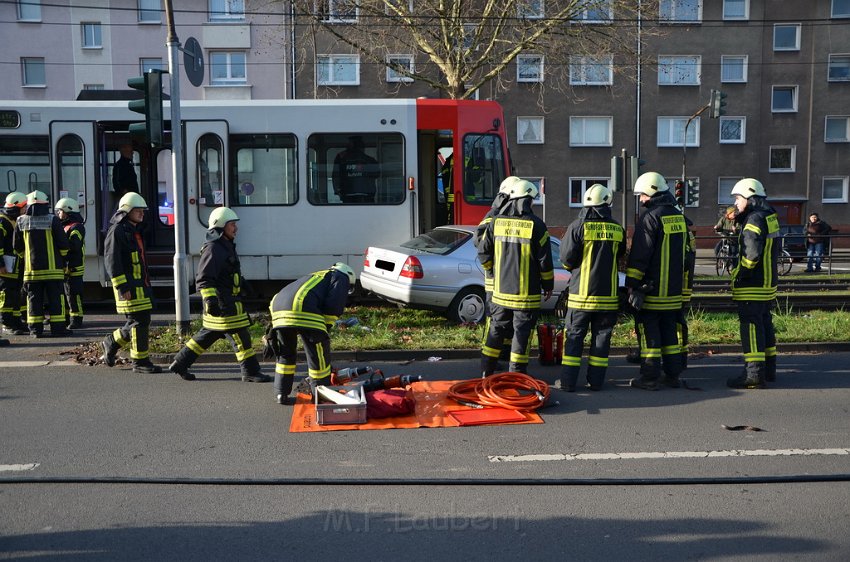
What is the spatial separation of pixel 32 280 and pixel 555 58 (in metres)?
14.3

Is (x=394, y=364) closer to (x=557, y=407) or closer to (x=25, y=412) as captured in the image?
(x=557, y=407)

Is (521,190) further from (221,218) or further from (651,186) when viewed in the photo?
(221,218)

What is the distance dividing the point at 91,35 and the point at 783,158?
103 feet

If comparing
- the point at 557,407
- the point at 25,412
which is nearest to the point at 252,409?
the point at 25,412

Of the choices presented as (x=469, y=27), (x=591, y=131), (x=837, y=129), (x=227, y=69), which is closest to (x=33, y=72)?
(x=227, y=69)

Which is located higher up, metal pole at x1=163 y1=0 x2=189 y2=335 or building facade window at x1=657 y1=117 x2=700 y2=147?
building facade window at x1=657 y1=117 x2=700 y2=147

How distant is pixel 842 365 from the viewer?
880 cm

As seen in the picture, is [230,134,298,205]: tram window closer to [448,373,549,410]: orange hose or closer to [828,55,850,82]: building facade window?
[448,373,549,410]: orange hose

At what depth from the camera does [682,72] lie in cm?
3575

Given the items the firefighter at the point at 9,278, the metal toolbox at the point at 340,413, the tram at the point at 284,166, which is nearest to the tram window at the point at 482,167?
the tram at the point at 284,166

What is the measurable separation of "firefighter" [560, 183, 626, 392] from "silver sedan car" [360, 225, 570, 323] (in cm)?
336

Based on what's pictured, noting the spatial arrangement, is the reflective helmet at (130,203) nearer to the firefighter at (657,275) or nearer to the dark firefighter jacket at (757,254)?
the firefighter at (657,275)

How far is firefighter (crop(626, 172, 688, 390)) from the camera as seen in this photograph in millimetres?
7634

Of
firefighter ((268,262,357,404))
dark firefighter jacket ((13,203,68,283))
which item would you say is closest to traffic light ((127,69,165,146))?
dark firefighter jacket ((13,203,68,283))
